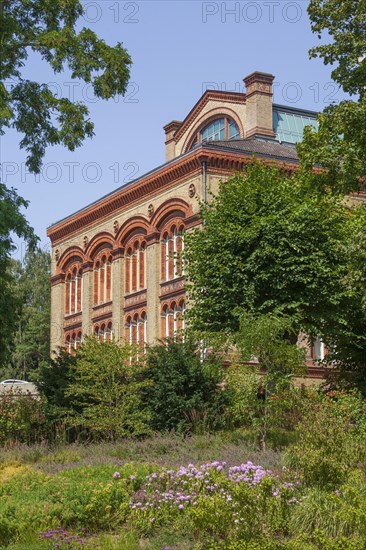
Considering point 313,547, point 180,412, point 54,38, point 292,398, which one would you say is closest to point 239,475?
point 313,547

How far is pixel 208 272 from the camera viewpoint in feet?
89.8

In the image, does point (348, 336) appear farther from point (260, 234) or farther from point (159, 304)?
point (159, 304)

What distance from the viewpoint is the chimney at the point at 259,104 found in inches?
1959

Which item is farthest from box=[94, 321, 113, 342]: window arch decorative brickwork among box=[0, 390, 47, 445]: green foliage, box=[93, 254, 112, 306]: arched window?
box=[0, 390, 47, 445]: green foliage

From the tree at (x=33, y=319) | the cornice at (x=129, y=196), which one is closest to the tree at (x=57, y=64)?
the cornice at (x=129, y=196)

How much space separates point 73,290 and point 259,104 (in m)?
14.4

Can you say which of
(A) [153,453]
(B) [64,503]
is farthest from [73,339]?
(B) [64,503]

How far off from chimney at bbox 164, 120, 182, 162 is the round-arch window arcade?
9.29 feet

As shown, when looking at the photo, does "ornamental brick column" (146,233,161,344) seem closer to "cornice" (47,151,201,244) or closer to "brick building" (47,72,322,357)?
"brick building" (47,72,322,357)

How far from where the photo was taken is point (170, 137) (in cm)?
5762

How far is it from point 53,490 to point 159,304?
29062 mm

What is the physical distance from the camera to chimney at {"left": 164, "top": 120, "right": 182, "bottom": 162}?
57125mm

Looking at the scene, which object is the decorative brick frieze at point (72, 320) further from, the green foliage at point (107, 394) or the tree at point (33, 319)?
the green foliage at point (107, 394)

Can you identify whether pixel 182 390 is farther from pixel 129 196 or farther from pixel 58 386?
pixel 129 196
